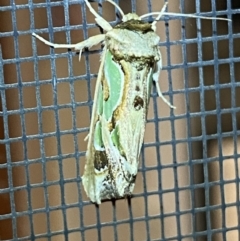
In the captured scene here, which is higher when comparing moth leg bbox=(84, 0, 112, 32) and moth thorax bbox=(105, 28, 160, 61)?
moth leg bbox=(84, 0, 112, 32)

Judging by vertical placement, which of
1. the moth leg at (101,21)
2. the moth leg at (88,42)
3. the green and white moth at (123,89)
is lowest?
the green and white moth at (123,89)

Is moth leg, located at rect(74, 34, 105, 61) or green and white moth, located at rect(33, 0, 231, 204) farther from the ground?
moth leg, located at rect(74, 34, 105, 61)

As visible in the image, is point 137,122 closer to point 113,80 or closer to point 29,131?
point 113,80

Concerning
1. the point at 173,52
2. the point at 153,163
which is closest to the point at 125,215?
the point at 153,163

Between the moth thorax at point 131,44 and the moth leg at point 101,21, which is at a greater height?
the moth leg at point 101,21

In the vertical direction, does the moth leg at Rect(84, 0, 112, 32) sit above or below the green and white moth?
above

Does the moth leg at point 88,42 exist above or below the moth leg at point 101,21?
below

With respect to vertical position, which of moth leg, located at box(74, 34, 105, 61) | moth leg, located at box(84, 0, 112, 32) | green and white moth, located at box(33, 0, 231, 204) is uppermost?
moth leg, located at box(84, 0, 112, 32)

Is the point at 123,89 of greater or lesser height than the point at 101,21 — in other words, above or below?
below
